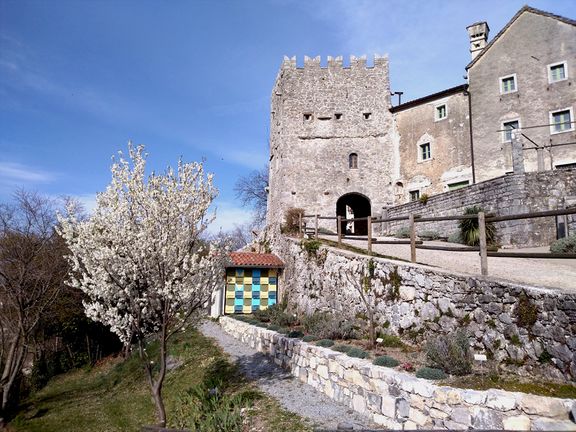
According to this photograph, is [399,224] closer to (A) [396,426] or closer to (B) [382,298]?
(B) [382,298]

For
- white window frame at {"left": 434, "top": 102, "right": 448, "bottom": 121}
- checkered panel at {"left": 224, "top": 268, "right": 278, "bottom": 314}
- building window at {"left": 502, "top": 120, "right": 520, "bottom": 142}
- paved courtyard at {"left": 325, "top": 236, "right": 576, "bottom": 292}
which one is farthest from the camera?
white window frame at {"left": 434, "top": 102, "right": 448, "bottom": 121}

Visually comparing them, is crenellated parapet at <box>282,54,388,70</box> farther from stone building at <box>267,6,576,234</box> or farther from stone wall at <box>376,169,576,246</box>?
stone wall at <box>376,169,576,246</box>

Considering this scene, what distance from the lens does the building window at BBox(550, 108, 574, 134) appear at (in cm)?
1848

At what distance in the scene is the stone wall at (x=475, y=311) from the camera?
536cm

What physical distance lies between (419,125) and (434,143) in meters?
1.56

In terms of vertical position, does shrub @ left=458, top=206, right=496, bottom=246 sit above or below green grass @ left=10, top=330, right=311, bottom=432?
above

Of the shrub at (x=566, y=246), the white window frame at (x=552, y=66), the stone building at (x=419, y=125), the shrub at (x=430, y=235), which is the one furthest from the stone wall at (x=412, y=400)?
the white window frame at (x=552, y=66)

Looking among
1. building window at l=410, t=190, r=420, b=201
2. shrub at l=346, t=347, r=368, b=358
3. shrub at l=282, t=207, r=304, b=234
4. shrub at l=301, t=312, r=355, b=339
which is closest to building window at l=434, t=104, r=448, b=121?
building window at l=410, t=190, r=420, b=201

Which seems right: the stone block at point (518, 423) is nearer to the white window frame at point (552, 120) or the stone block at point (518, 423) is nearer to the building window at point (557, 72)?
the white window frame at point (552, 120)

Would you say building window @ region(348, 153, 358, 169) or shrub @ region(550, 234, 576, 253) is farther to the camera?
building window @ region(348, 153, 358, 169)

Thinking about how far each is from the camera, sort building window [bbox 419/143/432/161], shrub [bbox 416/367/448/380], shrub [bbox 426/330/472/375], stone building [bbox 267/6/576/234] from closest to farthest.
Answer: shrub [bbox 416/367/448/380], shrub [bbox 426/330/472/375], stone building [bbox 267/6/576/234], building window [bbox 419/143/432/161]

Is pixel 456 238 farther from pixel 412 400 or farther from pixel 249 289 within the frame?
pixel 412 400

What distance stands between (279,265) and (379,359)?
11526mm

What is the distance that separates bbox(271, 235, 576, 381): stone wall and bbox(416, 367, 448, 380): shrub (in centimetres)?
100
